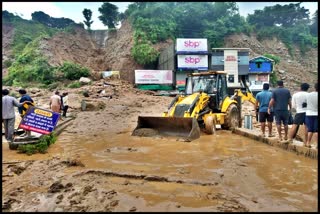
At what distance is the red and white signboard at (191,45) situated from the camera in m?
38.8

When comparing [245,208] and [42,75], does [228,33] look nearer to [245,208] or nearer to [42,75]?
[42,75]

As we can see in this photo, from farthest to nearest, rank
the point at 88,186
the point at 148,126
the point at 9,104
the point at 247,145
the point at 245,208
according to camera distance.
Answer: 1. the point at 148,126
2. the point at 247,145
3. the point at 9,104
4. the point at 88,186
5. the point at 245,208

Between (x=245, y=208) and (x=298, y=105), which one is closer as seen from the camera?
(x=245, y=208)

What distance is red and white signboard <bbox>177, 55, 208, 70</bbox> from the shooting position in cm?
3891

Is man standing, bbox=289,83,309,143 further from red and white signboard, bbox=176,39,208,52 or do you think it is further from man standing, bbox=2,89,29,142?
red and white signboard, bbox=176,39,208,52

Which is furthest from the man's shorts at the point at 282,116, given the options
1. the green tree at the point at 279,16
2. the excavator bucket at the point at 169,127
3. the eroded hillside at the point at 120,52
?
the green tree at the point at 279,16

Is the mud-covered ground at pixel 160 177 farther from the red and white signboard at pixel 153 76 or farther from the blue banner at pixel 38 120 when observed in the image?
the red and white signboard at pixel 153 76

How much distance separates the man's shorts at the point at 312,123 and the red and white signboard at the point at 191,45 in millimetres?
32577

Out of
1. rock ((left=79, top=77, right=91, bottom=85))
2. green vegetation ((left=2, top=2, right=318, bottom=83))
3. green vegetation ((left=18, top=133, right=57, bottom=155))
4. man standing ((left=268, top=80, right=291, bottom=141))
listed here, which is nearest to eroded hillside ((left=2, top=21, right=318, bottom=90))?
green vegetation ((left=2, top=2, right=318, bottom=83))

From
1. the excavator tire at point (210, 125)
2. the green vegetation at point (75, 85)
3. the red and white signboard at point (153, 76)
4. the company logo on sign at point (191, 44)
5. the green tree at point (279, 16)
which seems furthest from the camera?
the green tree at point (279, 16)

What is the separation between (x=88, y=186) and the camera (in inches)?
189

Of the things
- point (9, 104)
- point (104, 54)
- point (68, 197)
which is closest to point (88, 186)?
point (68, 197)

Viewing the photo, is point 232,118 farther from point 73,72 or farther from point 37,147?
point 73,72

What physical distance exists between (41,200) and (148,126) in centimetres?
649
